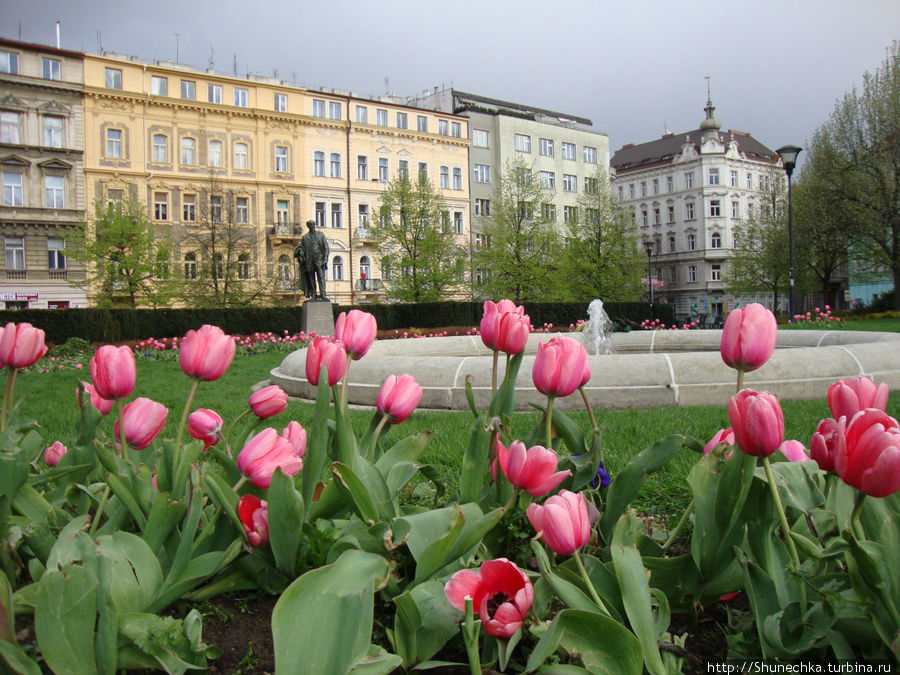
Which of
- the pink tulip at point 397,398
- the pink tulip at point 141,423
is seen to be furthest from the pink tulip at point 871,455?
the pink tulip at point 141,423

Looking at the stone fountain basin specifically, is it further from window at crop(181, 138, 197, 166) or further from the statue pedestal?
window at crop(181, 138, 197, 166)

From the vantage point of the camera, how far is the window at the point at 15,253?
34.7 meters

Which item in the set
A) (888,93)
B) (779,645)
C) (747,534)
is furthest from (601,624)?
(888,93)

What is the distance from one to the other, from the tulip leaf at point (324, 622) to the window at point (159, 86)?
4267 cm

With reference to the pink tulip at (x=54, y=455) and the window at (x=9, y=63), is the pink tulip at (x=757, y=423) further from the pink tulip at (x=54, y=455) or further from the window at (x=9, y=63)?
the window at (x=9, y=63)

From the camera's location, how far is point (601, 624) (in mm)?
1098

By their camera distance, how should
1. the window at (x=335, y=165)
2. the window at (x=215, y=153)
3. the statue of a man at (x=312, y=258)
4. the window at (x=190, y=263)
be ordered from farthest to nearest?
the window at (x=335, y=165) → the window at (x=215, y=153) → the window at (x=190, y=263) → the statue of a man at (x=312, y=258)

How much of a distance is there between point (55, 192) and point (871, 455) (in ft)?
138

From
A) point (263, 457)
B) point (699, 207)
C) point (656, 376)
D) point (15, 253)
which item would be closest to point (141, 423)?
point (263, 457)

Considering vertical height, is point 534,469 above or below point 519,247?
below

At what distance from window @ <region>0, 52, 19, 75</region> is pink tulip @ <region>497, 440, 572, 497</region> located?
42.9 m

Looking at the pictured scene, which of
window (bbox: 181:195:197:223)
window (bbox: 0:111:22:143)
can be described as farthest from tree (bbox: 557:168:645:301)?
window (bbox: 0:111:22:143)

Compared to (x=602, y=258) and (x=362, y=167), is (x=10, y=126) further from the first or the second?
(x=602, y=258)

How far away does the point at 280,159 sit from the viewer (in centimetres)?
4144
